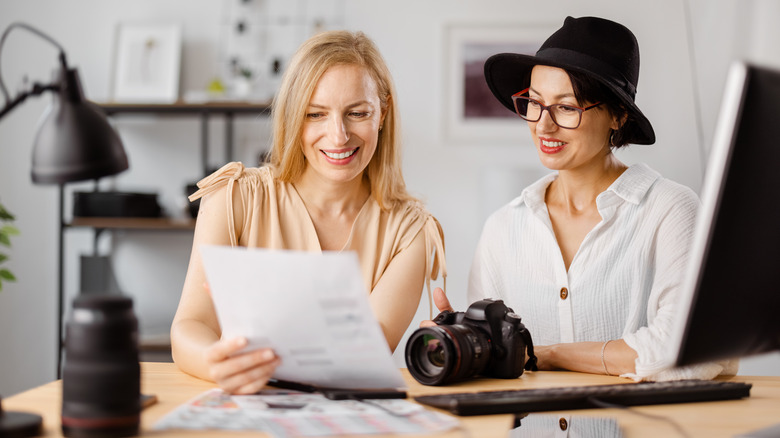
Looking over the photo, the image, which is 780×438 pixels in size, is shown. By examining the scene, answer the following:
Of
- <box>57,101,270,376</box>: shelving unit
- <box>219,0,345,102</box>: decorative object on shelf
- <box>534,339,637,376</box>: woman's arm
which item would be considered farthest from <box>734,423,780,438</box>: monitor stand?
<box>219,0,345,102</box>: decorative object on shelf

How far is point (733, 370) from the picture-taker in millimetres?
1415

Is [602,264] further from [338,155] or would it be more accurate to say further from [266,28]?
[266,28]

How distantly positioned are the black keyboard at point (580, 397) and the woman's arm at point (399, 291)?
1.39ft

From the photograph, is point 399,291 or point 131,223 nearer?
point 399,291

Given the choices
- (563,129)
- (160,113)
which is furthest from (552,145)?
(160,113)

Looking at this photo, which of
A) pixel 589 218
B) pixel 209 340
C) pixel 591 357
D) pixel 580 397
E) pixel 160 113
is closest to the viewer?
pixel 580 397

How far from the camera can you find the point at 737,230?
840 mm

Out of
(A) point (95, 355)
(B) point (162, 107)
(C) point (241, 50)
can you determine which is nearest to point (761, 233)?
(A) point (95, 355)

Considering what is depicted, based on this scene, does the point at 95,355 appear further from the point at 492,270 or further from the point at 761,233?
the point at 492,270

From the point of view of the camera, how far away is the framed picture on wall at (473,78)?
369cm

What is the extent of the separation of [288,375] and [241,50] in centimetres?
285

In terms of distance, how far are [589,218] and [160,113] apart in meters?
2.39

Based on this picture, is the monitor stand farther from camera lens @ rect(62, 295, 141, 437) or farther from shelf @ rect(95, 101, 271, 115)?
shelf @ rect(95, 101, 271, 115)

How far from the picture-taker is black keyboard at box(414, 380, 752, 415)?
1.00 metres
